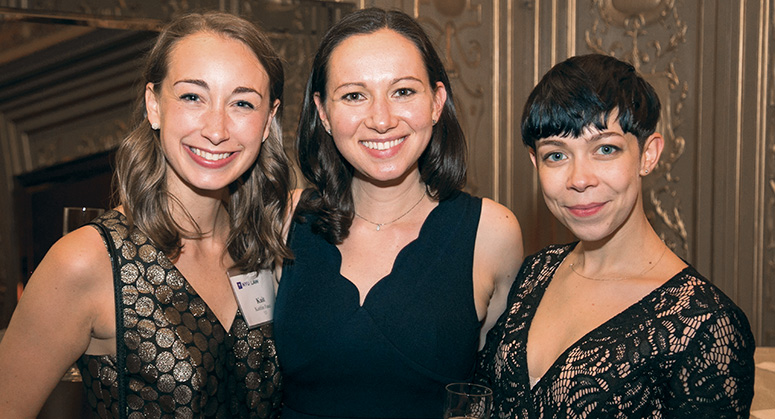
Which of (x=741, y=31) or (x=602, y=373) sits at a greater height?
(x=741, y=31)

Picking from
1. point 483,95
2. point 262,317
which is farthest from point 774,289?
point 262,317

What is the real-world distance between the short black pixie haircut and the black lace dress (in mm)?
397

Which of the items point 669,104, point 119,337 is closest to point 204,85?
point 119,337

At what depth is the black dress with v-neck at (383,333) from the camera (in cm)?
216

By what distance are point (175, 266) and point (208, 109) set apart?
0.49 meters

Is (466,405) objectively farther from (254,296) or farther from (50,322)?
(50,322)

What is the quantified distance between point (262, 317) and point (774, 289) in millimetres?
3685

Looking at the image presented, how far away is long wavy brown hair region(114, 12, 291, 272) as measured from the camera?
2.07m

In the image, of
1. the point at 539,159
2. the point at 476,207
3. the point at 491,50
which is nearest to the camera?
the point at 539,159

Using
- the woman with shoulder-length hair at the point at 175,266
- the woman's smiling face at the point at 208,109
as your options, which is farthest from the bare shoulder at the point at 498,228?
the woman's smiling face at the point at 208,109

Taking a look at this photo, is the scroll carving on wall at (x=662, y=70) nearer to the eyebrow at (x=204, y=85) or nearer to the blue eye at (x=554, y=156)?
the blue eye at (x=554, y=156)

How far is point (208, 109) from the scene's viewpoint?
79.0 inches

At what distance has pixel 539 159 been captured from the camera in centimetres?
179

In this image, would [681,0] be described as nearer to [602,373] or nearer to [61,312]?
[602,373]
